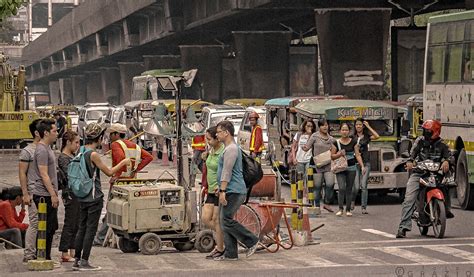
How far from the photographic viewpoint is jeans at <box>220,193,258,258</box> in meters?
16.5

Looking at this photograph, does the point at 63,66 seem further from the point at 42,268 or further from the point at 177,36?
the point at 42,268

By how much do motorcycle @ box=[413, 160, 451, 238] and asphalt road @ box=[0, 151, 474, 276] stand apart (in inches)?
8.7

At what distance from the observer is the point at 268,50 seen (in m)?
68.5

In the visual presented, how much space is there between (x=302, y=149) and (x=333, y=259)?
28.1 ft

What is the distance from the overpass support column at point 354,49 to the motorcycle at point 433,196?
3419cm

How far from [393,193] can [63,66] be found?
93.9m

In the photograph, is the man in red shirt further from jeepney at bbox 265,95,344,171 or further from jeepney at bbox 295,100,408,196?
jeepney at bbox 265,95,344,171

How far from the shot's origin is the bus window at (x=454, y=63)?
2686cm

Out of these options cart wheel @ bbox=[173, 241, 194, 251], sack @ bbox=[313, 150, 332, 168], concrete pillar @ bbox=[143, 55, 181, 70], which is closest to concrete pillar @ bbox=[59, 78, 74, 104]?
concrete pillar @ bbox=[143, 55, 181, 70]

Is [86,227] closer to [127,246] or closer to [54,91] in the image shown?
[127,246]

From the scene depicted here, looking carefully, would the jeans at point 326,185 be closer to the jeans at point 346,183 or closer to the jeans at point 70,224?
the jeans at point 346,183

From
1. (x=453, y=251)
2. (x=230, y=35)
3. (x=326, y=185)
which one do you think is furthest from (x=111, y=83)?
(x=453, y=251)

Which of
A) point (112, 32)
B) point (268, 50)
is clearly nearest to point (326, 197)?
point (268, 50)

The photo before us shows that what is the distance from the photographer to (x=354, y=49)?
54.1m
